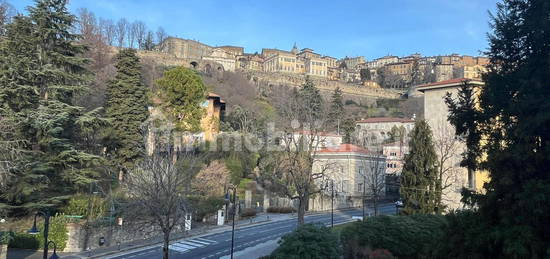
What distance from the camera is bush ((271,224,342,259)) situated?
15844 millimetres

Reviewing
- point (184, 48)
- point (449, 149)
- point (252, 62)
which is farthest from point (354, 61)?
point (449, 149)

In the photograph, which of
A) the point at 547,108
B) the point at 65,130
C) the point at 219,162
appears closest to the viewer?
the point at 547,108

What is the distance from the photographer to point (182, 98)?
130 ft

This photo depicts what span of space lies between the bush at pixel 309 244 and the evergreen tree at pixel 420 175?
1354 centimetres

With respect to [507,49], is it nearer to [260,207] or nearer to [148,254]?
[148,254]

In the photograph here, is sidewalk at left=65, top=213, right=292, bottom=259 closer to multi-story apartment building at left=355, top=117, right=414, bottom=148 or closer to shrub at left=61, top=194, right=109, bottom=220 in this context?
shrub at left=61, top=194, right=109, bottom=220

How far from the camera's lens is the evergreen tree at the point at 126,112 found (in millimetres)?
34000

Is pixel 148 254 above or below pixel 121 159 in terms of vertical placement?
below

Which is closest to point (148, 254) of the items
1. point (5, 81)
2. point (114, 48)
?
point (5, 81)

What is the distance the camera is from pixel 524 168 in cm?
1128

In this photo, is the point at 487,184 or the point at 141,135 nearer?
the point at 487,184

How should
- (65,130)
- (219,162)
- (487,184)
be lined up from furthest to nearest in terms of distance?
1. (219,162)
2. (65,130)
3. (487,184)

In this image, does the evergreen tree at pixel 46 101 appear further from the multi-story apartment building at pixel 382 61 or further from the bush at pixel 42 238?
the multi-story apartment building at pixel 382 61

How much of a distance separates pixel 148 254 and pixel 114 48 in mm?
69293
